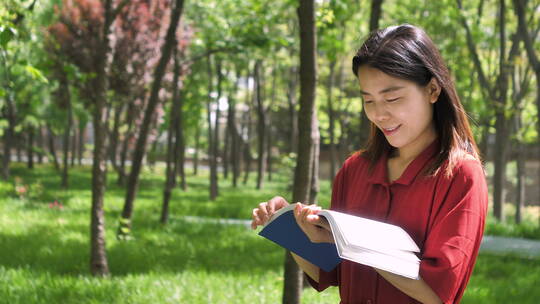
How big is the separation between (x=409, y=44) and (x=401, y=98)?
149 millimetres

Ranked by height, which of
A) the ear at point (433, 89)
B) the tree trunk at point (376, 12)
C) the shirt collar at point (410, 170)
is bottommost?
the shirt collar at point (410, 170)

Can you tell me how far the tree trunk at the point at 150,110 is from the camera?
6027 millimetres

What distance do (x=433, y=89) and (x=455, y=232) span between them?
423 millimetres

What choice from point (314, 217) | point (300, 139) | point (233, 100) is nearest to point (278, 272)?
point (300, 139)

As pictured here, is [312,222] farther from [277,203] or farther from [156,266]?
[156,266]

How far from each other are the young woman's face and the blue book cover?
0.37 metres

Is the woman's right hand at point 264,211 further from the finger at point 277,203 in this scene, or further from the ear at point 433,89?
the ear at point 433,89

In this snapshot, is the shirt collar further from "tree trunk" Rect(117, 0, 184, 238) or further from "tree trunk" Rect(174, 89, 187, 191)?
"tree trunk" Rect(174, 89, 187, 191)

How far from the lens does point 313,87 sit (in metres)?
3.36

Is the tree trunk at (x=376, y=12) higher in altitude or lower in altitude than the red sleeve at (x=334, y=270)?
higher

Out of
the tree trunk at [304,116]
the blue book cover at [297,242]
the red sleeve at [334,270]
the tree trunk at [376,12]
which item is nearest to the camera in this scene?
the blue book cover at [297,242]

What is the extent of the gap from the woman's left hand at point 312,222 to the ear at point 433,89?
1.48 ft

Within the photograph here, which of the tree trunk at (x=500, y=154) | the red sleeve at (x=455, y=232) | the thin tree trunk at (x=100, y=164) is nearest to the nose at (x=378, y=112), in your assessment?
the red sleeve at (x=455, y=232)

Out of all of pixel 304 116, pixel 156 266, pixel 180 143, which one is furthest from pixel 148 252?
pixel 180 143
